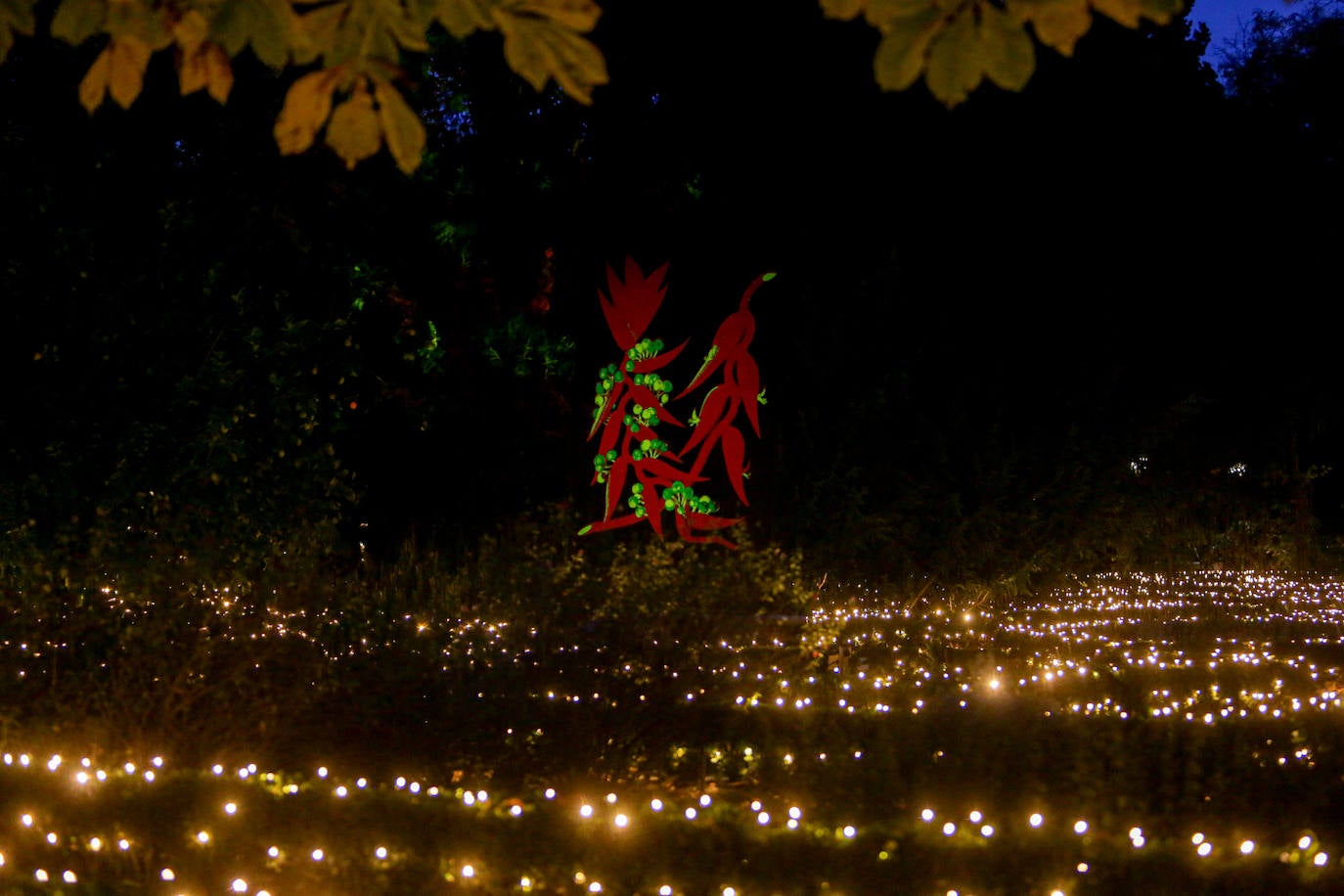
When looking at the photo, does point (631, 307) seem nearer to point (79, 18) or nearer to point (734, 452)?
point (734, 452)

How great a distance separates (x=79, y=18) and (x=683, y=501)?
785 cm

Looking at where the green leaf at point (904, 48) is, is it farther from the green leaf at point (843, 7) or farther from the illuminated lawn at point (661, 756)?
the illuminated lawn at point (661, 756)

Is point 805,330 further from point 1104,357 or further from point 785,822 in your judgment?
point 785,822

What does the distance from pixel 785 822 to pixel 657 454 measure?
6.12 metres

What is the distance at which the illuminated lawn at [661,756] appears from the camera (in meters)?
4.26

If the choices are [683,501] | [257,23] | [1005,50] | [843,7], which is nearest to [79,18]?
[257,23]

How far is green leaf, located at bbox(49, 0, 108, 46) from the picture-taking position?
9.91 feet

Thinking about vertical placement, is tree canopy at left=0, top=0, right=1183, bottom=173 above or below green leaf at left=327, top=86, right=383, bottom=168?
above

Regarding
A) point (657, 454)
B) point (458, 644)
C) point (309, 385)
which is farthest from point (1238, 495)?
point (309, 385)

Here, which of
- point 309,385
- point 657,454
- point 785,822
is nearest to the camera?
point 785,822

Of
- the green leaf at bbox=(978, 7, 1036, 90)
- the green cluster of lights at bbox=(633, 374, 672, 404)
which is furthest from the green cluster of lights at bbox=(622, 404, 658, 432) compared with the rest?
the green leaf at bbox=(978, 7, 1036, 90)

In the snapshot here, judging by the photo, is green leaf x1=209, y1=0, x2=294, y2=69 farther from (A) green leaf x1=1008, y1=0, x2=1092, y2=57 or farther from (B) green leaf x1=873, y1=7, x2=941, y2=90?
(A) green leaf x1=1008, y1=0, x2=1092, y2=57

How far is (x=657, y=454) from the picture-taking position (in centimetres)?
1059

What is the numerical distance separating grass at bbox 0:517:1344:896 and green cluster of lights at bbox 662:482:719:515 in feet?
1.28
